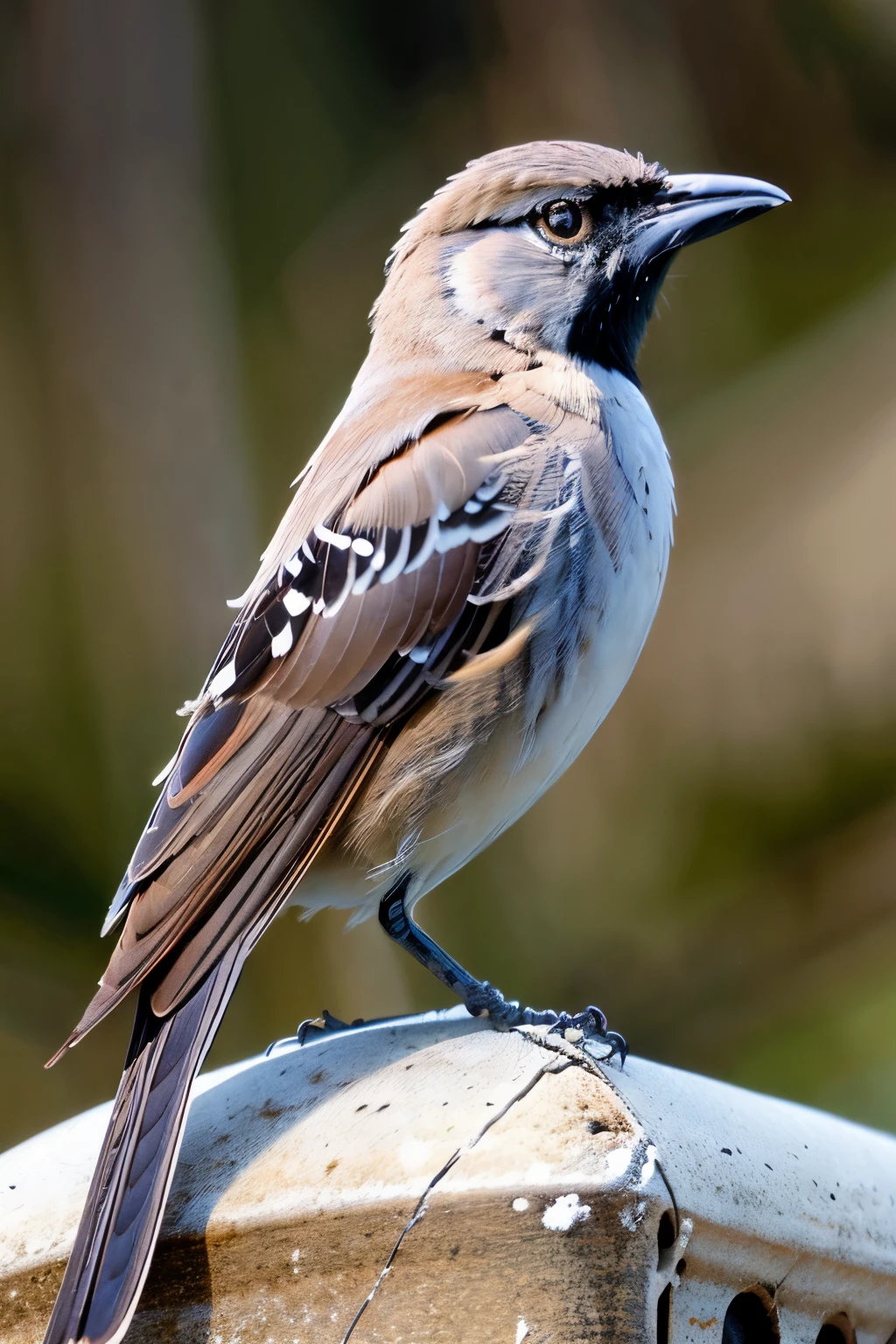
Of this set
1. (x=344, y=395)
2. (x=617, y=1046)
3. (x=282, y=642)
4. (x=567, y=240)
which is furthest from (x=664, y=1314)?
(x=344, y=395)

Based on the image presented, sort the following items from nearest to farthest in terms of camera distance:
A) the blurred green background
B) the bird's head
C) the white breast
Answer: the white breast, the bird's head, the blurred green background

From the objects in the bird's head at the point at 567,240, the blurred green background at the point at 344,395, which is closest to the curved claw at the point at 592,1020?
the bird's head at the point at 567,240

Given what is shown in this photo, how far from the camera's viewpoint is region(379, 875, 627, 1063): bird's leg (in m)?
2.06

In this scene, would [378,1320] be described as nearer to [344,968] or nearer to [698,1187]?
[698,1187]

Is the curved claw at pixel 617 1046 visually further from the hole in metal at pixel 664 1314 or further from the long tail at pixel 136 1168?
the long tail at pixel 136 1168

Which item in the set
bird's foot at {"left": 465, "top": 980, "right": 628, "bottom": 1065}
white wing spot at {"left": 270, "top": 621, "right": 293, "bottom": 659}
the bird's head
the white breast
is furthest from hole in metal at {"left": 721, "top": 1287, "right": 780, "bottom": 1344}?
the bird's head

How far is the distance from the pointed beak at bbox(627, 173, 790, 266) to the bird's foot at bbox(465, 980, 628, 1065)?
1409 millimetres

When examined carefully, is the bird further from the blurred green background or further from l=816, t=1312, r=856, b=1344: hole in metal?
the blurred green background

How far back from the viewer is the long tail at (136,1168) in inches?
61.7

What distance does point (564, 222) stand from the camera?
257 centimetres

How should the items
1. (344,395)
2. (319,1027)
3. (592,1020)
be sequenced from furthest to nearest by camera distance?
(344,395)
(319,1027)
(592,1020)

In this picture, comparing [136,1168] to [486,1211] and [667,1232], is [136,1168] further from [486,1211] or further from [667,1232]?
[667,1232]

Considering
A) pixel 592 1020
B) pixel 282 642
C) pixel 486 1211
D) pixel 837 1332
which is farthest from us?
pixel 282 642

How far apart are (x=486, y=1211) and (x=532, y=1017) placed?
664 millimetres
